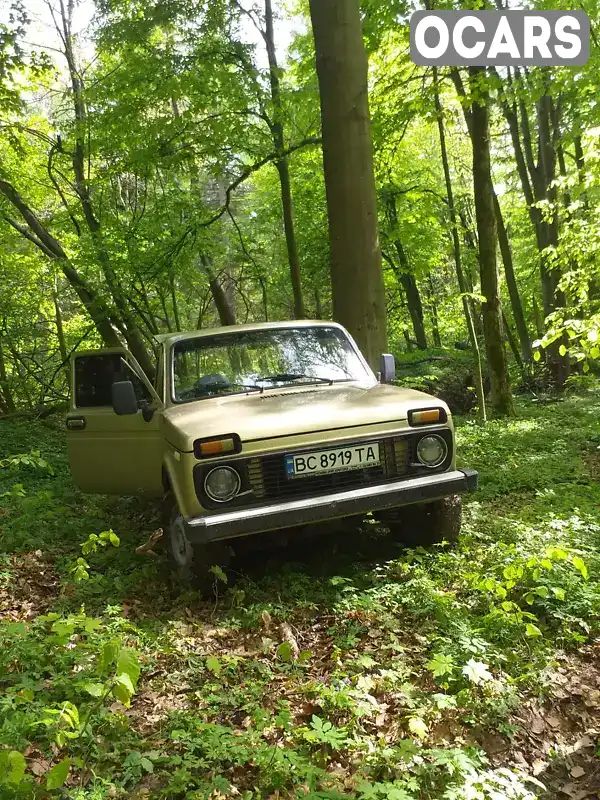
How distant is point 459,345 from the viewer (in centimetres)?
2297

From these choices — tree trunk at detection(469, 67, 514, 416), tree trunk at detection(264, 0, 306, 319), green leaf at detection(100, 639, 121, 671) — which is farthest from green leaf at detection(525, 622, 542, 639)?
tree trunk at detection(264, 0, 306, 319)

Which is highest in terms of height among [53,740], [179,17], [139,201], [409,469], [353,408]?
[179,17]

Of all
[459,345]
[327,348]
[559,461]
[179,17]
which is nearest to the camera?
[327,348]

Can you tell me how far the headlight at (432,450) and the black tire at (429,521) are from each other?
0.33 meters

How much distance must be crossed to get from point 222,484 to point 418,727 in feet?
6.44

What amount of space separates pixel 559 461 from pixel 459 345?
15.8 meters

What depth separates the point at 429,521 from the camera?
4.92 metres

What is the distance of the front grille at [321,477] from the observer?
13.8 ft

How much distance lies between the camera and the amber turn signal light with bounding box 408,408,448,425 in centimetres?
454

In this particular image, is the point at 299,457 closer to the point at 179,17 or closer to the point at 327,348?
the point at 327,348

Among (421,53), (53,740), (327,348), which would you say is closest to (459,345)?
(421,53)

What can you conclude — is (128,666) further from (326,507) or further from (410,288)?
(410,288)

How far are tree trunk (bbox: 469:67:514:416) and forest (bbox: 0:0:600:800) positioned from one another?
5 centimetres

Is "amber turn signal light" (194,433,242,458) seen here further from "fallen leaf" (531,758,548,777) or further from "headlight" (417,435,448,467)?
"fallen leaf" (531,758,548,777)
